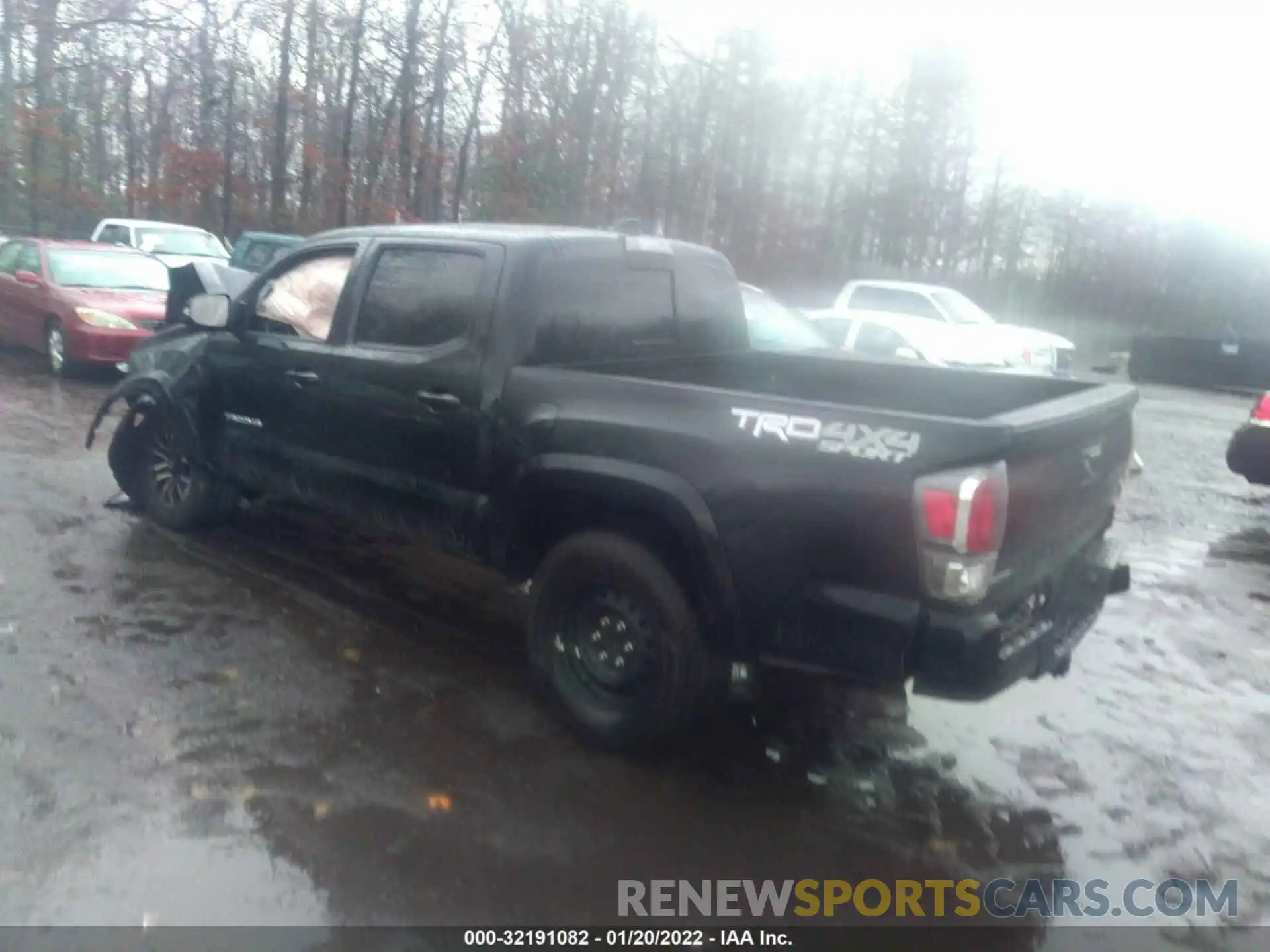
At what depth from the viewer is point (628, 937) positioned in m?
3.39

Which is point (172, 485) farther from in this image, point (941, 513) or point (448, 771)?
point (941, 513)

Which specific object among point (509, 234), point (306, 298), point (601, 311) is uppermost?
point (509, 234)

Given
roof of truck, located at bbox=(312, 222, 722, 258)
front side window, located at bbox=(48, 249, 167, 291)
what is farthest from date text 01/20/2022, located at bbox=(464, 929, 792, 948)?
front side window, located at bbox=(48, 249, 167, 291)

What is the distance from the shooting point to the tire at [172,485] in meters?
6.68

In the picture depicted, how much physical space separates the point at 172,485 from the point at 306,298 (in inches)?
71.8

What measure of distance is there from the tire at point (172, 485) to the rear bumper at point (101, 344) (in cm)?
577

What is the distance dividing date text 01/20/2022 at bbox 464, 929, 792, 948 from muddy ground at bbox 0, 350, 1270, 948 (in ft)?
0.20

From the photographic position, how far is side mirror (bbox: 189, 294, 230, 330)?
601 cm

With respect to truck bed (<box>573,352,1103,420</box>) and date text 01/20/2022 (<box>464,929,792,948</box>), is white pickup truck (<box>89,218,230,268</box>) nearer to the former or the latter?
truck bed (<box>573,352,1103,420</box>)

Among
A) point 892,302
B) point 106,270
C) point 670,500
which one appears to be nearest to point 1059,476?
point 670,500

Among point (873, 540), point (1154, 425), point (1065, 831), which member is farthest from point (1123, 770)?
point (1154, 425)

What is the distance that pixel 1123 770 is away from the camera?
4.61m

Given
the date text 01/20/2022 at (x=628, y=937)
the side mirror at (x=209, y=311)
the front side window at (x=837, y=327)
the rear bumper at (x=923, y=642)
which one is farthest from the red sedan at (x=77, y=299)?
the date text 01/20/2022 at (x=628, y=937)

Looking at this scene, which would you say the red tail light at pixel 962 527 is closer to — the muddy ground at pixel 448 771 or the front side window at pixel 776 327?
the muddy ground at pixel 448 771
